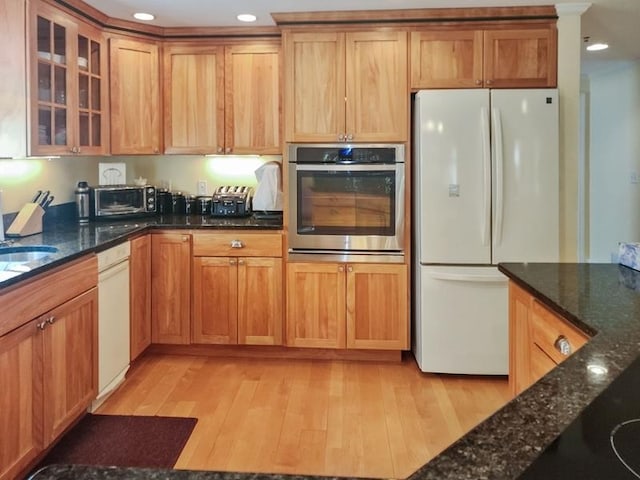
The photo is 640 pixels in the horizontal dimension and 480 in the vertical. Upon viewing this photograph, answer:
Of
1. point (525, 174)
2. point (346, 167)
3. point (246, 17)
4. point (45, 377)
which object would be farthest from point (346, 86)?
point (45, 377)

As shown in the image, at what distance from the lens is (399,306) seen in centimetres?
364

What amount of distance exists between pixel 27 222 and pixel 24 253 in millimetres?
365

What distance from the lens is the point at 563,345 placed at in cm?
171

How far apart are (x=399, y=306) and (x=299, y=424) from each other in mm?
1128

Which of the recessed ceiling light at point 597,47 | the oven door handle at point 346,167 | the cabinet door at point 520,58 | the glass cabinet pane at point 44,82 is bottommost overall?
the oven door handle at point 346,167

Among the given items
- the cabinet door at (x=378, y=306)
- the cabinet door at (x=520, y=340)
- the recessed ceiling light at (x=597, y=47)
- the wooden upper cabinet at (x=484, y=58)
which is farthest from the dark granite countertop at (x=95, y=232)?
the recessed ceiling light at (x=597, y=47)

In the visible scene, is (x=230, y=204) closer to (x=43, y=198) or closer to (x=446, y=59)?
(x=43, y=198)

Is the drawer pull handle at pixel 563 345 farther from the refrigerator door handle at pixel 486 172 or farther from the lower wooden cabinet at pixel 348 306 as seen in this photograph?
the lower wooden cabinet at pixel 348 306

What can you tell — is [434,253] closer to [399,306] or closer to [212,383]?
[399,306]

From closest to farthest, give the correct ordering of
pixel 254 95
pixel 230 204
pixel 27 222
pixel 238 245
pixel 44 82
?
pixel 44 82, pixel 27 222, pixel 238 245, pixel 254 95, pixel 230 204

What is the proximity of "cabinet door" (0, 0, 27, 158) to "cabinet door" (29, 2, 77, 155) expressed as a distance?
0.05 m

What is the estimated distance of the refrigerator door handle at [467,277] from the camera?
340cm

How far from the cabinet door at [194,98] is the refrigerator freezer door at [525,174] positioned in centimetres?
187

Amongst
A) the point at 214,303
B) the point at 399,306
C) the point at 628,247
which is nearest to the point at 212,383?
the point at 214,303
